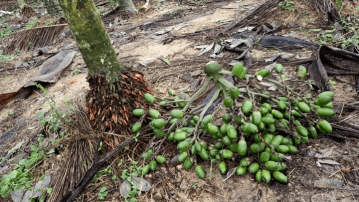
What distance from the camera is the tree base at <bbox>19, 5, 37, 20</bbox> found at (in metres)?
8.82

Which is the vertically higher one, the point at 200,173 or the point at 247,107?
the point at 247,107

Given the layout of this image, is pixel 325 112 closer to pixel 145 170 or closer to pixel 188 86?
pixel 145 170

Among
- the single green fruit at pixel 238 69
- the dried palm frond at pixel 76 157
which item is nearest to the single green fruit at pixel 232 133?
the single green fruit at pixel 238 69

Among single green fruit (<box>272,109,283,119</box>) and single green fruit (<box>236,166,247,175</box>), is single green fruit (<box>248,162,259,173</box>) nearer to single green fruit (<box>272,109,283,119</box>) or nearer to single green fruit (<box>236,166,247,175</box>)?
single green fruit (<box>236,166,247,175</box>)

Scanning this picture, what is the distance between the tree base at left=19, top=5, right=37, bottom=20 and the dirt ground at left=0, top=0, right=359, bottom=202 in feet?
14.3

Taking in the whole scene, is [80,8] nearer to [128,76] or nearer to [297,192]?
[128,76]

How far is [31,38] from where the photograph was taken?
5766mm

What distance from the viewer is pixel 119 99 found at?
211 cm

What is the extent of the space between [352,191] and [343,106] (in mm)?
820

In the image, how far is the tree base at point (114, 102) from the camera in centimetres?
210

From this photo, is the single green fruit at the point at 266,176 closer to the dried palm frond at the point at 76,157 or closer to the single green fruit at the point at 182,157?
the single green fruit at the point at 182,157

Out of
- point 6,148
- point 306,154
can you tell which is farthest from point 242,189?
point 6,148

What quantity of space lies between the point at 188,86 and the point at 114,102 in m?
1.15

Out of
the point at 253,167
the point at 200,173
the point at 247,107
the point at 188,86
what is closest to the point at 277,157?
the point at 253,167
